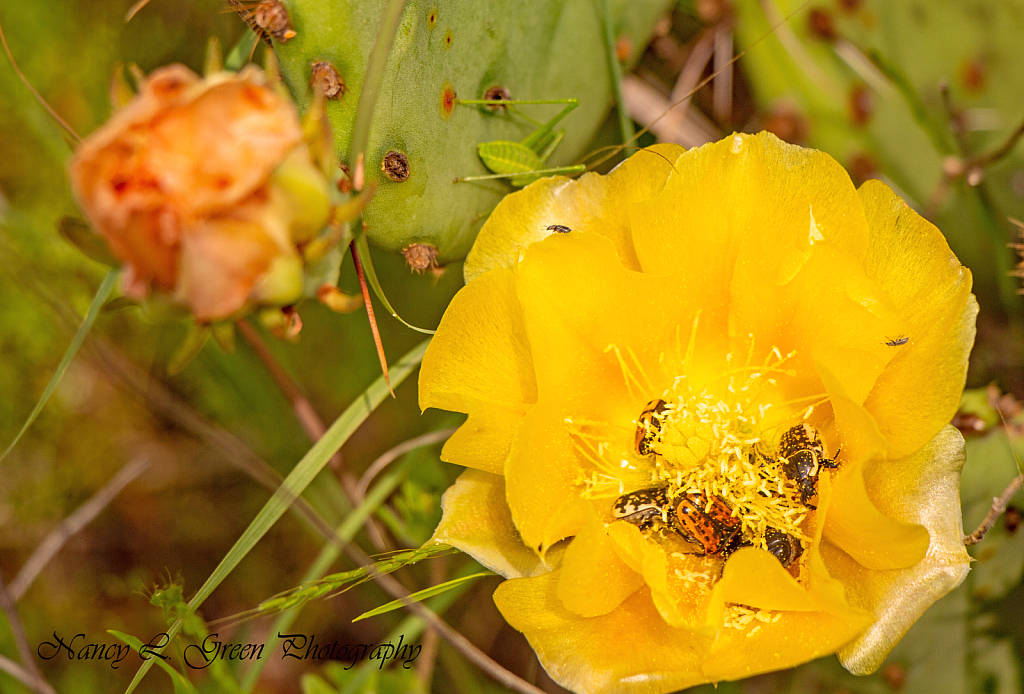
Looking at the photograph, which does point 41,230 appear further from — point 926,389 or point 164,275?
point 926,389

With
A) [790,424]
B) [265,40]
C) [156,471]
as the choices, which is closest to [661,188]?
[790,424]

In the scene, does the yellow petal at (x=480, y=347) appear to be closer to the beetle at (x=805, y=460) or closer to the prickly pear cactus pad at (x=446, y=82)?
the prickly pear cactus pad at (x=446, y=82)

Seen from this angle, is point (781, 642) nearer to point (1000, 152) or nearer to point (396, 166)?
point (396, 166)

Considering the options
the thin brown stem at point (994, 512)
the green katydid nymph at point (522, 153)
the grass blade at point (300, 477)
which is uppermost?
the green katydid nymph at point (522, 153)

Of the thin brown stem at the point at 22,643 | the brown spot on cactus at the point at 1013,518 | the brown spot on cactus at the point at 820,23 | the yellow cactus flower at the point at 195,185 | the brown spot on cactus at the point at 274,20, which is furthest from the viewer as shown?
the brown spot on cactus at the point at 820,23

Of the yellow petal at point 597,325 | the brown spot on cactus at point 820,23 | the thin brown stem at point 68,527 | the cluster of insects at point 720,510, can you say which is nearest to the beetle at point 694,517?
the cluster of insects at point 720,510

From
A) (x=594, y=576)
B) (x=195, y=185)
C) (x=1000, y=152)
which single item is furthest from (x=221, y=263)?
(x=1000, y=152)
